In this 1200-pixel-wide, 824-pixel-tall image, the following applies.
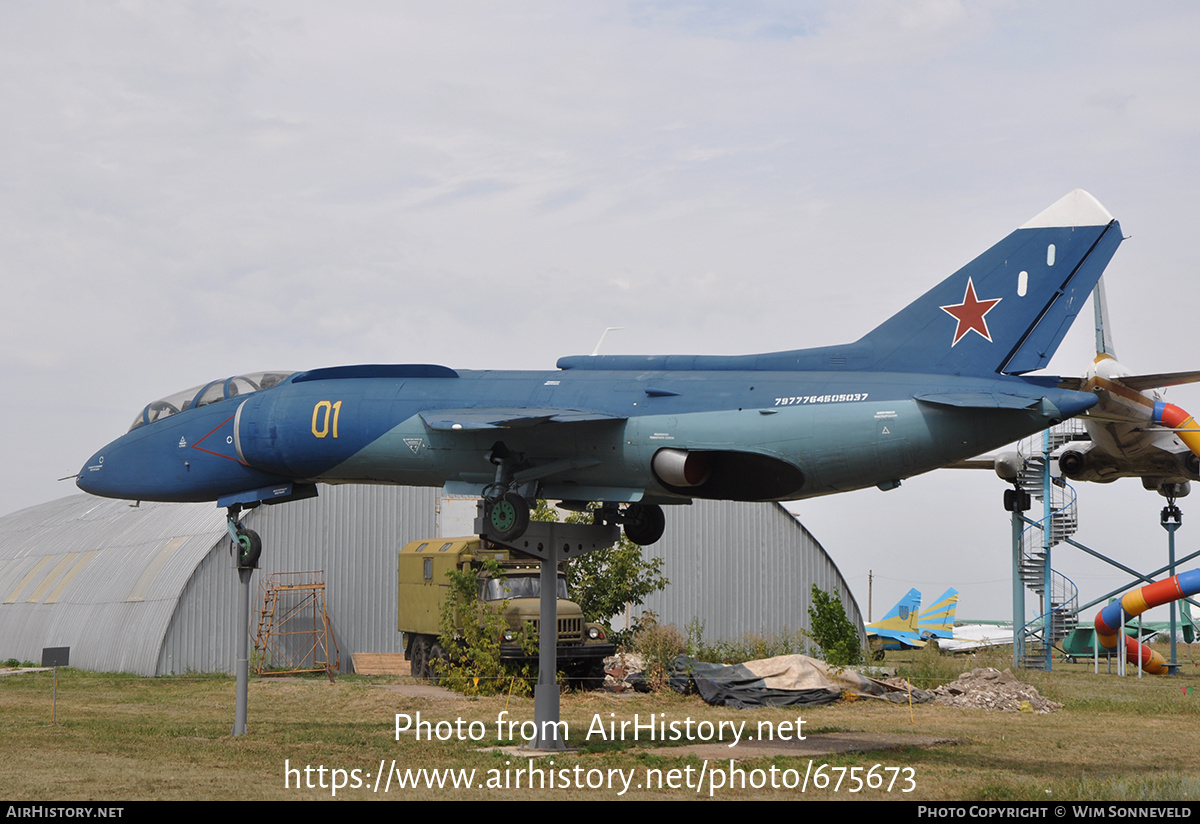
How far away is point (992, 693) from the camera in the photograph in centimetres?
2434

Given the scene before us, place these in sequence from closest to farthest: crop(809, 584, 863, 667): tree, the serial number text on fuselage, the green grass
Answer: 1. the green grass
2. the serial number text on fuselage
3. crop(809, 584, 863, 667): tree

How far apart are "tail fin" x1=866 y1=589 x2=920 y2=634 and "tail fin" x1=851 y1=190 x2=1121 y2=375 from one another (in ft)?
142

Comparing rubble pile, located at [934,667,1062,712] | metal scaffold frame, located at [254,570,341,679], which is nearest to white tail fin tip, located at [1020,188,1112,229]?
rubble pile, located at [934,667,1062,712]

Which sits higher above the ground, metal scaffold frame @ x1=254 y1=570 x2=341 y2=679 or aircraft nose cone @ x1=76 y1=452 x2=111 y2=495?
aircraft nose cone @ x1=76 y1=452 x2=111 y2=495

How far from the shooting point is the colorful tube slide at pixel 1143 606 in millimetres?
32562

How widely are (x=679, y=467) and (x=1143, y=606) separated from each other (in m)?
24.8

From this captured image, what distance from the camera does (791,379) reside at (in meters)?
14.3

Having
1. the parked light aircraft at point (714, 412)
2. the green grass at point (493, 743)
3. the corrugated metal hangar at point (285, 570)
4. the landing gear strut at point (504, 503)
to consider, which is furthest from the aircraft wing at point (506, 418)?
the corrugated metal hangar at point (285, 570)

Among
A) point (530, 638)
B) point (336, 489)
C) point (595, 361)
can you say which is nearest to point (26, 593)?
point (336, 489)

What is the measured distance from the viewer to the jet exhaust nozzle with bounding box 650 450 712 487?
562 inches

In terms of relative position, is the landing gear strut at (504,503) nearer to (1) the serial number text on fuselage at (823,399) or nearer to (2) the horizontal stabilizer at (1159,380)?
(1) the serial number text on fuselage at (823,399)

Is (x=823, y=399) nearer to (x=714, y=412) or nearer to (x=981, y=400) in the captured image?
(x=714, y=412)

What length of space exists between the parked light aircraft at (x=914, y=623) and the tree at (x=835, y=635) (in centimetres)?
2706

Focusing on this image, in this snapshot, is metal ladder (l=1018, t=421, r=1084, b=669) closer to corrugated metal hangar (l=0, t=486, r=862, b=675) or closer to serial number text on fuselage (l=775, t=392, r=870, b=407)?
corrugated metal hangar (l=0, t=486, r=862, b=675)
